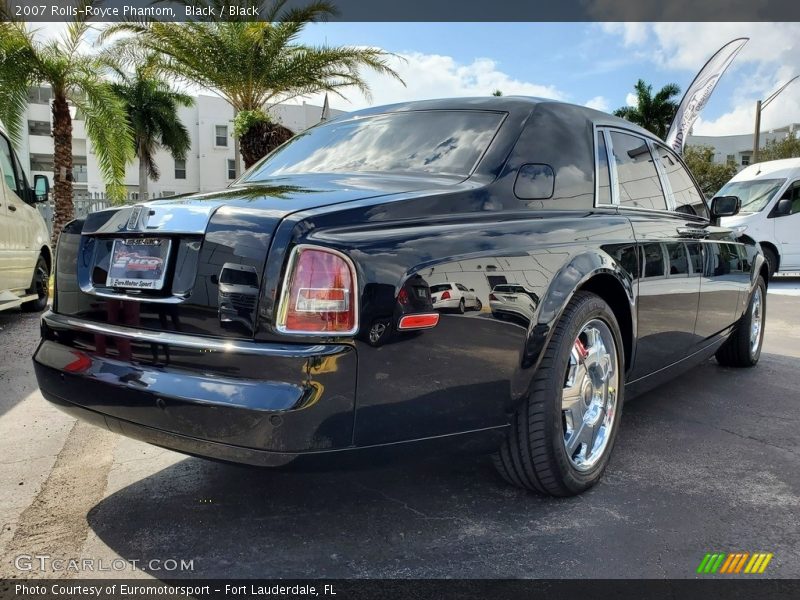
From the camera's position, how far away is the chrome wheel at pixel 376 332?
2.05 metres

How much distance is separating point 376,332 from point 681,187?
319 centimetres

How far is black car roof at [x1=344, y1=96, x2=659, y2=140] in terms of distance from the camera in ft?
10.2

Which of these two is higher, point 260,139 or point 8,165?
point 260,139

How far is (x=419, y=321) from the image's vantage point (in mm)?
2145

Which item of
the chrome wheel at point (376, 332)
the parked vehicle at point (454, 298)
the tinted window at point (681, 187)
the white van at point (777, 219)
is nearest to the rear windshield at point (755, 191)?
the white van at point (777, 219)

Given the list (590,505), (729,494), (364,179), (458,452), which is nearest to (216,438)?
(458,452)

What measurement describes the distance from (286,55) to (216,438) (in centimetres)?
1437

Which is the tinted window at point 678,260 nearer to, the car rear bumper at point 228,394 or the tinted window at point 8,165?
the car rear bumper at point 228,394

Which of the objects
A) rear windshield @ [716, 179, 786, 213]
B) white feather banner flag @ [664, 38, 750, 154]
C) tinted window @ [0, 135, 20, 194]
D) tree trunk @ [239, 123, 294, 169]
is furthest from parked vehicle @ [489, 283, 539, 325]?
white feather banner flag @ [664, 38, 750, 154]

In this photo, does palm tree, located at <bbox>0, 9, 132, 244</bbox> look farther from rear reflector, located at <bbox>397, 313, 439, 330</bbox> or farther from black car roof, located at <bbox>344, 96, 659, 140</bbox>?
rear reflector, located at <bbox>397, 313, 439, 330</bbox>

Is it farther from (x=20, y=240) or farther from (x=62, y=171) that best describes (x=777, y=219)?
(x=62, y=171)

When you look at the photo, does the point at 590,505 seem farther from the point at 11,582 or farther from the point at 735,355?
the point at 735,355

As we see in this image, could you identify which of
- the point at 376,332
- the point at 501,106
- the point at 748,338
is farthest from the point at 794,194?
the point at 376,332

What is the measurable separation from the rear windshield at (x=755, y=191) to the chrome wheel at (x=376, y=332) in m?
13.5
